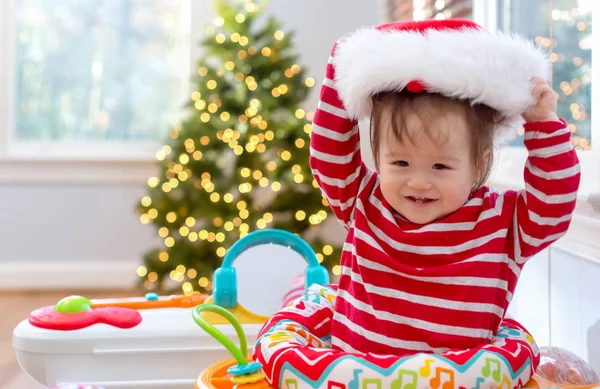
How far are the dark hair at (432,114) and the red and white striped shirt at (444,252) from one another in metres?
0.05

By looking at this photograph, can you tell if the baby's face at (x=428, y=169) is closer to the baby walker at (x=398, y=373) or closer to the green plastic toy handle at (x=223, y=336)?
the baby walker at (x=398, y=373)

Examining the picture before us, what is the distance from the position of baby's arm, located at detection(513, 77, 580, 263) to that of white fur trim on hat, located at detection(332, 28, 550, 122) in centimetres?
3

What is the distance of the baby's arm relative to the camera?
0.97 meters

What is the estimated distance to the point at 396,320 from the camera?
40.1 inches

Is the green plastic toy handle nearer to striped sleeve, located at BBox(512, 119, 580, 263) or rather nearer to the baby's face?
the baby's face

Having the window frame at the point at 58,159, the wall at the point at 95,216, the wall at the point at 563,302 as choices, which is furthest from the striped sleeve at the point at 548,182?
the window frame at the point at 58,159

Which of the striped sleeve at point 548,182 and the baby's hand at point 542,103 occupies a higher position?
the baby's hand at point 542,103

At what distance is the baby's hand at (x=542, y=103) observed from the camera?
38.6 inches

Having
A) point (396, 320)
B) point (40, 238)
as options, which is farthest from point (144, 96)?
point (396, 320)

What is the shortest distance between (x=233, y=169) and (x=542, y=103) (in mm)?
2211

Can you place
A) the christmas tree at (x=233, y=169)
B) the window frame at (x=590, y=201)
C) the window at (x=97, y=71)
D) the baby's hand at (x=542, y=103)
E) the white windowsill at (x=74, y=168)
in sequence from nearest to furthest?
the baby's hand at (x=542, y=103), the window frame at (x=590, y=201), the christmas tree at (x=233, y=169), the white windowsill at (x=74, y=168), the window at (x=97, y=71)

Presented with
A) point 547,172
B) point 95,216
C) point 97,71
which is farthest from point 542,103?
point 97,71

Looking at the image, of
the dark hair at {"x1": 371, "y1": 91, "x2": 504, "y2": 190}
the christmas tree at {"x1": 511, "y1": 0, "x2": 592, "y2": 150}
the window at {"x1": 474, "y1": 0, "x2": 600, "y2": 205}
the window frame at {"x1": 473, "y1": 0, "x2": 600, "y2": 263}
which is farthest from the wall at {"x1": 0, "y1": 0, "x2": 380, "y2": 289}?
the dark hair at {"x1": 371, "y1": 91, "x2": 504, "y2": 190}

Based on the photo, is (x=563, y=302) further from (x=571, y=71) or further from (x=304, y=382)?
(x=304, y=382)
